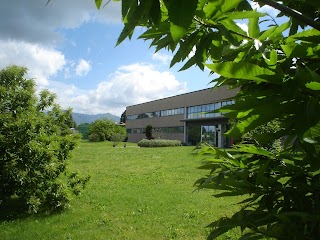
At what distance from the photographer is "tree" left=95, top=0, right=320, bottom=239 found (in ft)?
3.18

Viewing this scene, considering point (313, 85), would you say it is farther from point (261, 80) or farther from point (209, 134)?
point (209, 134)

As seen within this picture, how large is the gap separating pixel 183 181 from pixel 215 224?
12.4 metres

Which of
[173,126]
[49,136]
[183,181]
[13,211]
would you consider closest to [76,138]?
[49,136]

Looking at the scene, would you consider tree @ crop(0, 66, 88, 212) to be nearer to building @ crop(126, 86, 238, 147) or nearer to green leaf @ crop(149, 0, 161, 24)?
green leaf @ crop(149, 0, 161, 24)

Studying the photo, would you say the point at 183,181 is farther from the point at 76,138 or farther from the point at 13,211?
the point at 13,211

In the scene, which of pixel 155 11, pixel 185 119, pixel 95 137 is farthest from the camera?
pixel 95 137

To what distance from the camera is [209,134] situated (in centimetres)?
4297

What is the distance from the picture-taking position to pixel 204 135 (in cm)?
4394

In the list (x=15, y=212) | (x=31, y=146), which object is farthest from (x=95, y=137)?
(x=31, y=146)

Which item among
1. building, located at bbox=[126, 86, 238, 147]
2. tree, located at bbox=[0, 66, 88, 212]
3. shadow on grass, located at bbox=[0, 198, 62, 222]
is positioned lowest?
shadow on grass, located at bbox=[0, 198, 62, 222]

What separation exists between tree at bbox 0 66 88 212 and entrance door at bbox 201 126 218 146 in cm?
3286

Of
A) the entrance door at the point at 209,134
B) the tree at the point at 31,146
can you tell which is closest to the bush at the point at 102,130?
the entrance door at the point at 209,134

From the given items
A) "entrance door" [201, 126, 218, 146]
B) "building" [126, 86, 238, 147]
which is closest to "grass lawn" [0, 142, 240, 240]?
"building" [126, 86, 238, 147]

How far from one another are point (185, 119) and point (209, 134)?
23.3 ft
